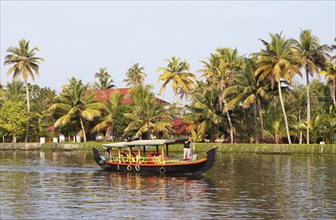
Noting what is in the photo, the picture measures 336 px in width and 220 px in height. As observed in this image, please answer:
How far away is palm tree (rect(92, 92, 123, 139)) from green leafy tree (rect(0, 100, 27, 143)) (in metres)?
12.4

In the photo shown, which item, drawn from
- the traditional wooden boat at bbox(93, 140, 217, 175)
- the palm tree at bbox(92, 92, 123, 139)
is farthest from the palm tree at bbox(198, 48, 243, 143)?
the traditional wooden boat at bbox(93, 140, 217, 175)

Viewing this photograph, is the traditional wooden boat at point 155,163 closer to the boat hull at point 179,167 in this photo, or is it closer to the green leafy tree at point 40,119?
the boat hull at point 179,167

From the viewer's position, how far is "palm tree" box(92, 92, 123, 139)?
82.3m

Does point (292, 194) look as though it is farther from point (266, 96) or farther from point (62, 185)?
point (266, 96)

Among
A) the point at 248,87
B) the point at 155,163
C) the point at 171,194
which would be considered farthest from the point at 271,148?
the point at 171,194

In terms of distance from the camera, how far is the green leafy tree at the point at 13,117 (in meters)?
88.6

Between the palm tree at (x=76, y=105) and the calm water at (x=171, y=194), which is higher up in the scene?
the palm tree at (x=76, y=105)

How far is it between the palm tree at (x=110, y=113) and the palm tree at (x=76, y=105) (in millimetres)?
1214

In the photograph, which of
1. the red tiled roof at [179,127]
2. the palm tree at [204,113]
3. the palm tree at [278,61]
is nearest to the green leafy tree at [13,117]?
the red tiled roof at [179,127]

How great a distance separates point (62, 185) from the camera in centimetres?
3703

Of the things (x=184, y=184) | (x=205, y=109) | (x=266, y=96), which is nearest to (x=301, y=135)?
(x=266, y=96)

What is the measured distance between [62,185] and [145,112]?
4078cm

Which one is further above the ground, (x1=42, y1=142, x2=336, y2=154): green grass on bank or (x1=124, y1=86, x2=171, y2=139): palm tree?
(x1=124, y1=86, x2=171, y2=139): palm tree

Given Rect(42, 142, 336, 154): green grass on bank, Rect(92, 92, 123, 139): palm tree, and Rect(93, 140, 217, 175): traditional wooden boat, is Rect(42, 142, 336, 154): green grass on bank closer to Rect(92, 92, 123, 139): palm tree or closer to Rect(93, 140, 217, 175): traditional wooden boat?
Rect(92, 92, 123, 139): palm tree
